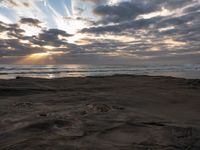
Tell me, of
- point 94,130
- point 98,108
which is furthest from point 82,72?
point 94,130

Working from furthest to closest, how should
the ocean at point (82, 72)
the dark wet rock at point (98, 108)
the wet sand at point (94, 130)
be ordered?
the ocean at point (82, 72), the dark wet rock at point (98, 108), the wet sand at point (94, 130)

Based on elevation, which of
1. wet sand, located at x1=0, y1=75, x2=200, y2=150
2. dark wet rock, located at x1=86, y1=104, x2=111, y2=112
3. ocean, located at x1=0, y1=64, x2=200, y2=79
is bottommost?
wet sand, located at x1=0, y1=75, x2=200, y2=150

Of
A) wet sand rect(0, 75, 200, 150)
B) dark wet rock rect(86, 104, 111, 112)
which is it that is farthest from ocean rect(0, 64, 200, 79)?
wet sand rect(0, 75, 200, 150)

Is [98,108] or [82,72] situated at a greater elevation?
[82,72]

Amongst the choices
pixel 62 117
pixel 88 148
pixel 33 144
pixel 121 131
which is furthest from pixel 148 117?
pixel 33 144

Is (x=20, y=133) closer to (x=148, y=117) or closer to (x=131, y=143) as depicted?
(x=131, y=143)

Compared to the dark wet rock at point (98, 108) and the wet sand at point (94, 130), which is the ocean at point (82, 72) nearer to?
the dark wet rock at point (98, 108)

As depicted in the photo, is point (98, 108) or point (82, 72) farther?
point (82, 72)

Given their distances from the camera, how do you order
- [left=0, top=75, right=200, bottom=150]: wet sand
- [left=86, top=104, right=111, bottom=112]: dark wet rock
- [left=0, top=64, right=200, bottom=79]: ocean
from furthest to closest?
[left=0, top=64, right=200, bottom=79]: ocean, [left=86, top=104, right=111, bottom=112]: dark wet rock, [left=0, top=75, right=200, bottom=150]: wet sand

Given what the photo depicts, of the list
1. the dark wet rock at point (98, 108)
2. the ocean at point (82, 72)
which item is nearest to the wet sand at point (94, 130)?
the dark wet rock at point (98, 108)

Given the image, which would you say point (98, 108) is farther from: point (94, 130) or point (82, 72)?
point (82, 72)

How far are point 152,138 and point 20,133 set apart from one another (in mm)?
1801

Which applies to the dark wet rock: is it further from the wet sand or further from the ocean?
the ocean

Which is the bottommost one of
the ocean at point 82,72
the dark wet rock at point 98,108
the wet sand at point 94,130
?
the wet sand at point 94,130
